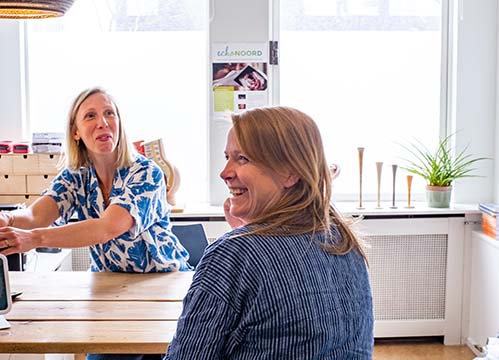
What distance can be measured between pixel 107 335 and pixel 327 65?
2635 mm

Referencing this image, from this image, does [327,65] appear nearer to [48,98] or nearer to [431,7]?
[431,7]

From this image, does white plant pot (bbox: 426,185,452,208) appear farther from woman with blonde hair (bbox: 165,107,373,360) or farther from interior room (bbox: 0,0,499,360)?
woman with blonde hair (bbox: 165,107,373,360)

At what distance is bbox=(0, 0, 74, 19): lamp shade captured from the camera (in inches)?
83.9

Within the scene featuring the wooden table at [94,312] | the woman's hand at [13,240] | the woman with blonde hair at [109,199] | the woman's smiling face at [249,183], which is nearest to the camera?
the woman's smiling face at [249,183]

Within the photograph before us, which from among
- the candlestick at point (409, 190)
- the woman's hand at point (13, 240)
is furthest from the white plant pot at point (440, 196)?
the woman's hand at point (13, 240)

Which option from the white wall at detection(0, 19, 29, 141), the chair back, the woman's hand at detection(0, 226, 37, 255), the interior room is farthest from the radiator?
the woman's hand at detection(0, 226, 37, 255)

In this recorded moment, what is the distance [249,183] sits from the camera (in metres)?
1.47

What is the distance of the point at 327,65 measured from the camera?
13.9 ft

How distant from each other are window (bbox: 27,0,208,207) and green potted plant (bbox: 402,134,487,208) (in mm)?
1211

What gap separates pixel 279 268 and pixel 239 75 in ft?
9.15

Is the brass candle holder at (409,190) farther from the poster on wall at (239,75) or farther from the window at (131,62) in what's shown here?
Result: the window at (131,62)

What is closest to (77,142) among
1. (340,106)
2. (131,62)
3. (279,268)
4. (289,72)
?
(279,268)

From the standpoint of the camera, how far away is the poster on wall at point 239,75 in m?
4.01

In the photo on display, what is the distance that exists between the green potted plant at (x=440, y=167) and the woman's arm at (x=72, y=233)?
6.93ft
